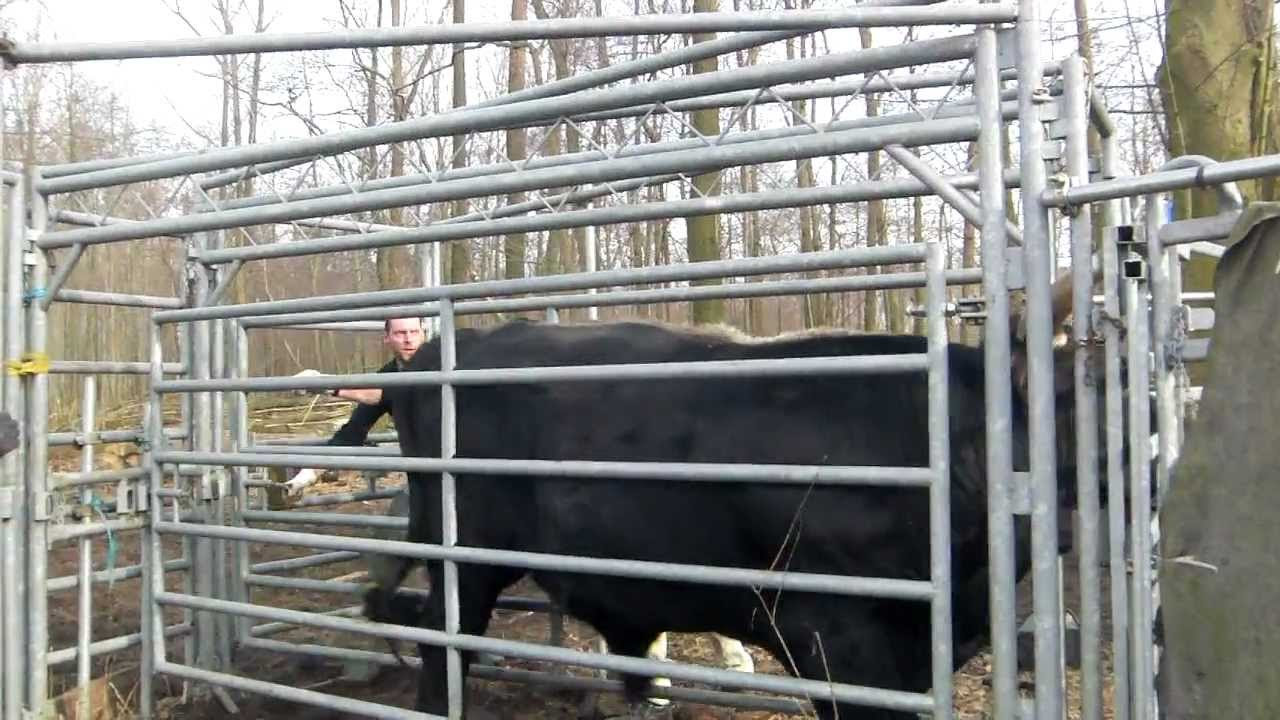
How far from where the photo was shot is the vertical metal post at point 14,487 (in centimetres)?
531

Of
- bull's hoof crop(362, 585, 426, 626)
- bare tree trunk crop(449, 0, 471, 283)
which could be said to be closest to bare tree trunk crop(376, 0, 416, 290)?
bare tree trunk crop(449, 0, 471, 283)

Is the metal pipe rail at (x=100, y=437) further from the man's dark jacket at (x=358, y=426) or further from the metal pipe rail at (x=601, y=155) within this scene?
the metal pipe rail at (x=601, y=155)

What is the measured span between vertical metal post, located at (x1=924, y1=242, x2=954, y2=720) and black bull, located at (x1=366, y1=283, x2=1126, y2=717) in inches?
23.1

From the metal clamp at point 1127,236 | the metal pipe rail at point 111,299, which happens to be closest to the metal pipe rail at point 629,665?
the metal clamp at point 1127,236

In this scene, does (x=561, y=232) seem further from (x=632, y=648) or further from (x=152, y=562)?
(x=632, y=648)

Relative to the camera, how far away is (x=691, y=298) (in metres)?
5.32

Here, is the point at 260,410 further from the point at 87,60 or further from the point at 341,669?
the point at 87,60

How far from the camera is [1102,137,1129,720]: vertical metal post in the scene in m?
3.30

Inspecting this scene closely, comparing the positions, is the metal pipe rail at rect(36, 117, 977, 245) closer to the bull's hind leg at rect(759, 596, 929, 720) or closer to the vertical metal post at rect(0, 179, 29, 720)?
the vertical metal post at rect(0, 179, 29, 720)

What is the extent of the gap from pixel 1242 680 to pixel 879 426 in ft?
5.71

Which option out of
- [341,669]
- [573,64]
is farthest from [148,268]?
[341,669]

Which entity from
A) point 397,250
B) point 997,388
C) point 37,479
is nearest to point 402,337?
point 37,479

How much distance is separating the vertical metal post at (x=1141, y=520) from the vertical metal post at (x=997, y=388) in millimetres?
381

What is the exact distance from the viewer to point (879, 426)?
14.6 feet
